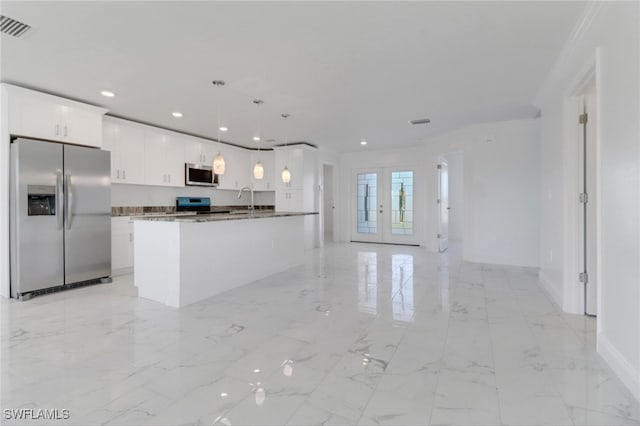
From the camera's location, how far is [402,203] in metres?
8.25

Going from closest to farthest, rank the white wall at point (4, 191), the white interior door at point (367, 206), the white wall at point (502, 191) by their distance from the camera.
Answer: the white wall at point (4, 191) < the white wall at point (502, 191) < the white interior door at point (367, 206)

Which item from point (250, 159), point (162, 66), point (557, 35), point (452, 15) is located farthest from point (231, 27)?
point (250, 159)

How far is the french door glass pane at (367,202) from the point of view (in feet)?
28.2

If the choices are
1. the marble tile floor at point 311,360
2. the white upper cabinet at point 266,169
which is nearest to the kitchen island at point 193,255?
the marble tile floor at point 311,360

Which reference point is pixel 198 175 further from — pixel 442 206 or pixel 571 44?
pixel 571 44

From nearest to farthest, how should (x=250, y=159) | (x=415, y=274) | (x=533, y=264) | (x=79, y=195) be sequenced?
(x=79, y=195), (x=415, y=274), (x=533, y=264), (x=250, y=159)

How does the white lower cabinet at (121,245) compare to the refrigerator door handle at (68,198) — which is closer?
the refrigerator door handle at (68,198)

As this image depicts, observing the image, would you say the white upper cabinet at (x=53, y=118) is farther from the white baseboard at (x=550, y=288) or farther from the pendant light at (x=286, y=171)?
the white baseboard at (x=550, y=288)

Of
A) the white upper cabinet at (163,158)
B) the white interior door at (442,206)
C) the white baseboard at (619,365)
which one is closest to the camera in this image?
the white baseboard at (619,365)

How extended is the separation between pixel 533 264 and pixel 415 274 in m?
2.19

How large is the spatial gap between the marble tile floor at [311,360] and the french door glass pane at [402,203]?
14.5 ft

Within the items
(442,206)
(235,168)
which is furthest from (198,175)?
(442,206)

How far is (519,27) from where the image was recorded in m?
2.55

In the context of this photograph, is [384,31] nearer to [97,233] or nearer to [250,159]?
[97,233]
